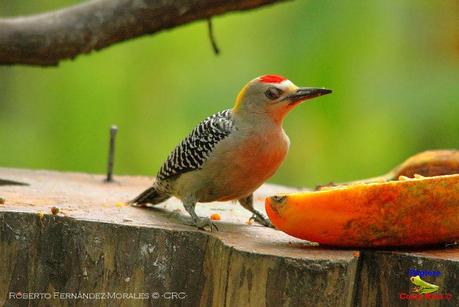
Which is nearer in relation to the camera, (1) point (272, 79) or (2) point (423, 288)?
(2) point (423, 288)

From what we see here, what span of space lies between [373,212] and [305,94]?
737 millimetres

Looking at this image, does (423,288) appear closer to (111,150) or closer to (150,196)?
(150,196)

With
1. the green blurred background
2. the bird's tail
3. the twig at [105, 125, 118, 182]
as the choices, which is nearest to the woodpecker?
the bird's tail

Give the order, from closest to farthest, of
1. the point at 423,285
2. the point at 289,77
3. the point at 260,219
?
the point at 423,285 < the point at 260,219 < the point at 289,77

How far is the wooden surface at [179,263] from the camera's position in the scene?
11.5ft

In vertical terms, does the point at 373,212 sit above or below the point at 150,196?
above

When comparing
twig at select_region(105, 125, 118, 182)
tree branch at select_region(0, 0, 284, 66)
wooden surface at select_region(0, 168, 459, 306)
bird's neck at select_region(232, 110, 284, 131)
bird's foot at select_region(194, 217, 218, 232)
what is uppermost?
tree branch at select_region(0, 0, 284, 66)

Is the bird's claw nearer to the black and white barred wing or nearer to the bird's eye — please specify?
the black and white barred wing

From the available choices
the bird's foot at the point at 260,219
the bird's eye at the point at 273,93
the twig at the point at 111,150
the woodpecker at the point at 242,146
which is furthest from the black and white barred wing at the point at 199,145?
the twig at the point at 111,150

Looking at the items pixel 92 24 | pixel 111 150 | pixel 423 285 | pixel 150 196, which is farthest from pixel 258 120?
pixel 92 24

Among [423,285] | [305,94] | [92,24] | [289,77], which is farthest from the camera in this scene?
[289,77]

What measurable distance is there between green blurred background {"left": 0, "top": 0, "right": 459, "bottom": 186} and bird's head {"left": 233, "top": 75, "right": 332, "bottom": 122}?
3.84 metres

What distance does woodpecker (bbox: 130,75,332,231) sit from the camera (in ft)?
13.7

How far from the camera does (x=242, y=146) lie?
4172 millimetres
